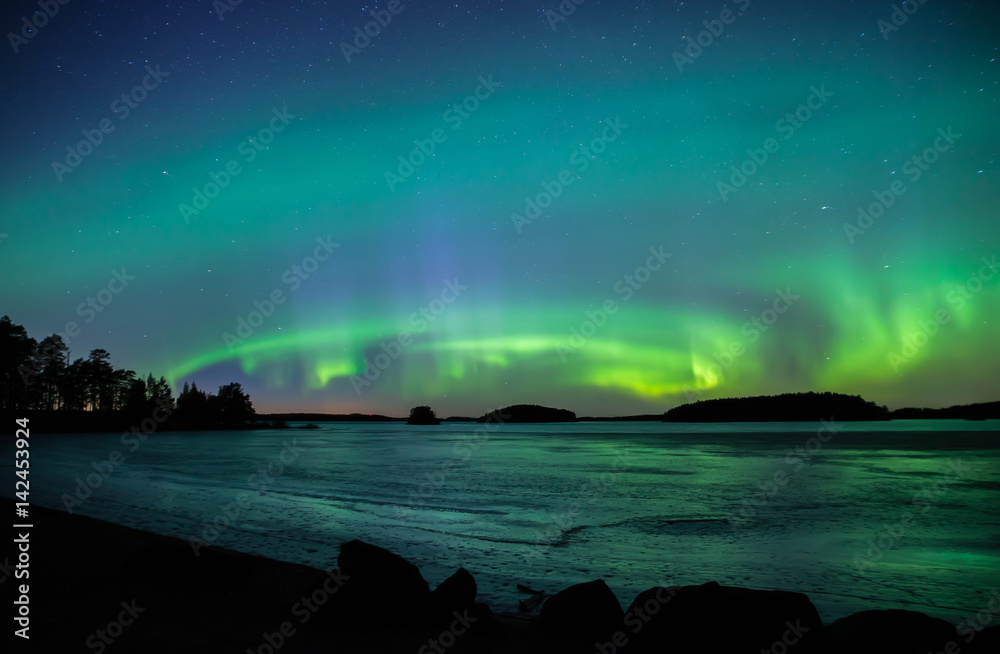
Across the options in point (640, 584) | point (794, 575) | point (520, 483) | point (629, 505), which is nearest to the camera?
point (640, 584)

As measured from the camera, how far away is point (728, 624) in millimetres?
6090

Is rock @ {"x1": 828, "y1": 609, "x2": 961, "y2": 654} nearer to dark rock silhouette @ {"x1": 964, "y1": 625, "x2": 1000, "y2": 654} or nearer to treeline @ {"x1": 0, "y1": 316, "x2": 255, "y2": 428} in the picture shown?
dark rock silhouette @ {"x1": 964, "y1": 625, "x2": 1000, "y2": 654}

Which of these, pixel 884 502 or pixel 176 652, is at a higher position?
pixel 176 652

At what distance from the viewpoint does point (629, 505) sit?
20094 millimetres

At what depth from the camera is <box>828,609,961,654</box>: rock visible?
5.64 metres

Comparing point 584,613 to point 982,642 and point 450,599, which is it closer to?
point 450,599

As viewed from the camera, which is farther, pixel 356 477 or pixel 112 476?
pixel 356 477

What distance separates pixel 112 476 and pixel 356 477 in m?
11.8

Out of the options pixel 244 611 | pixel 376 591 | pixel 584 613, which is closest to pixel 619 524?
pixel 584 613

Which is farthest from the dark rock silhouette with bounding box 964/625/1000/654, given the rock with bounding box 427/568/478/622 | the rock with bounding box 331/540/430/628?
the rock with bounding box 331/540/430/628

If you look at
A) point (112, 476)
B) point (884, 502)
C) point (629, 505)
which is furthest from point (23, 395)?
point (884, 502)

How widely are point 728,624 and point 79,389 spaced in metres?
151

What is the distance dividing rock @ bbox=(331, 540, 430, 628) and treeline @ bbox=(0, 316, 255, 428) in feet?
354

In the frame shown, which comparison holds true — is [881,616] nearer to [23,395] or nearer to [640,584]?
[640,584]
